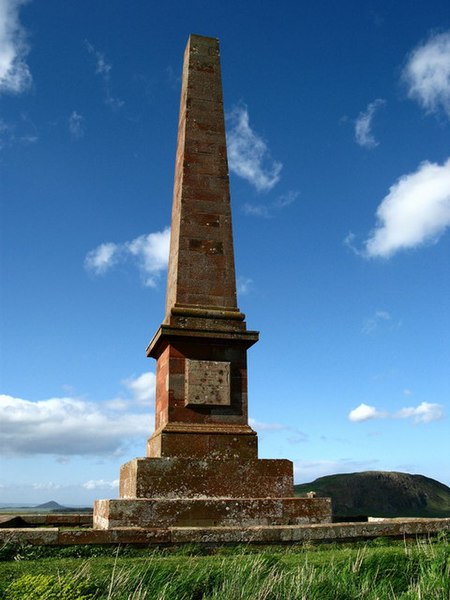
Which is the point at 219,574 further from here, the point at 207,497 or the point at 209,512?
the point at 207,497

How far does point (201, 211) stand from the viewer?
9992 millimetres

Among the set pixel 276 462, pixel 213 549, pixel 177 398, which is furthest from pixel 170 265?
pixel 213 549

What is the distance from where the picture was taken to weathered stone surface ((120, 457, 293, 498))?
801 centimetres

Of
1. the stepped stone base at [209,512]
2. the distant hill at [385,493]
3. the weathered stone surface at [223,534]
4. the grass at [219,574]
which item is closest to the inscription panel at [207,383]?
the stepped stone base at [209,512]

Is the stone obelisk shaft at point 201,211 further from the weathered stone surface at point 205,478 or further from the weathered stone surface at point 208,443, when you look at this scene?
the weathered stone surface at point 205,478

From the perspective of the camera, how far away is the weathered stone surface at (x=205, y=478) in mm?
8008

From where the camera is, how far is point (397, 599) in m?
4.92

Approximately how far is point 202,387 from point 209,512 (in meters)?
1.85

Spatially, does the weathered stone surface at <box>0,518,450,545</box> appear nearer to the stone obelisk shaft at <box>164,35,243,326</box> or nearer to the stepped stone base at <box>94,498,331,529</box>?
the stepped stone base at <box>94,498,331,529</box>

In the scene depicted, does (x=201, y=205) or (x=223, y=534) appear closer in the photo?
(x=223, y=534)

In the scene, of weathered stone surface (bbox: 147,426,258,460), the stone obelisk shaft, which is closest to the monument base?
weathered stone surface (bbox: 147,426,258,460)

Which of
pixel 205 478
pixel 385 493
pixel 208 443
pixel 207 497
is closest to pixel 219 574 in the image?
pixel 207 497

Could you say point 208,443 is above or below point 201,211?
below

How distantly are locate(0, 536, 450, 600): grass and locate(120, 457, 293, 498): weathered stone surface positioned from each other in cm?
141
